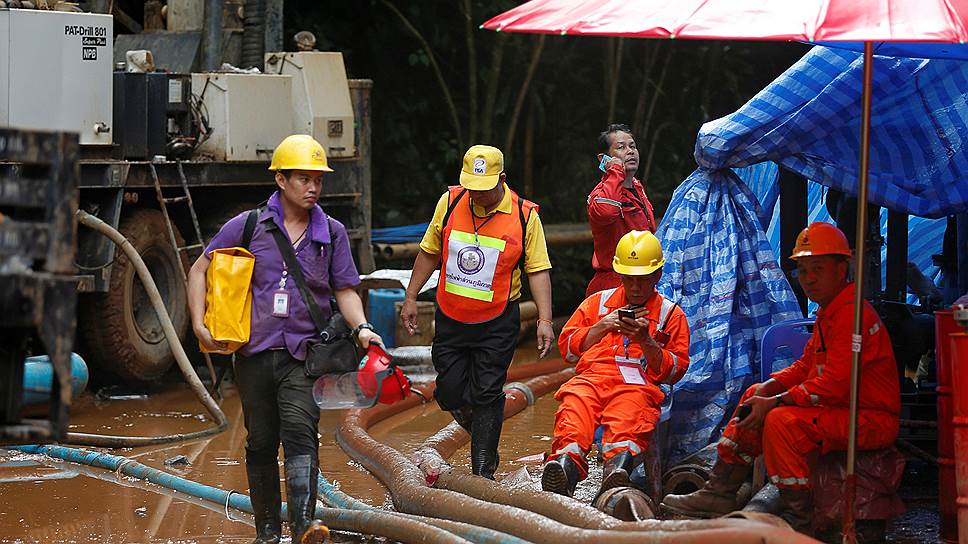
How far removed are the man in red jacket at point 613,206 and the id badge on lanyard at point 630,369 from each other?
3.26 feet

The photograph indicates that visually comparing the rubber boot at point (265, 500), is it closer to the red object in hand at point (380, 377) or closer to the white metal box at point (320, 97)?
the red object in hand at point (380, 377)

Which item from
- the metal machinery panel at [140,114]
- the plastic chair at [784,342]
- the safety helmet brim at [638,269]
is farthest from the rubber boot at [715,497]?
the metal machinery panel at [140,114]

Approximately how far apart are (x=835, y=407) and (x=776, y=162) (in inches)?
57.9

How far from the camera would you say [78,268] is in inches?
392

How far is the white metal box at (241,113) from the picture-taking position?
11.1m

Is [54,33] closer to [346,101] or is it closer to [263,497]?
[346,101]

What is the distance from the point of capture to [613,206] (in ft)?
25.7

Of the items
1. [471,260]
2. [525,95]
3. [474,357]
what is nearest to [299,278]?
[471,260]

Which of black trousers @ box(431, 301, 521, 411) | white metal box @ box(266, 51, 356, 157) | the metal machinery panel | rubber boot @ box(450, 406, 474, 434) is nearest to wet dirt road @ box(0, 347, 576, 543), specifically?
rubber boot @ box(450, 406, 474, 434)

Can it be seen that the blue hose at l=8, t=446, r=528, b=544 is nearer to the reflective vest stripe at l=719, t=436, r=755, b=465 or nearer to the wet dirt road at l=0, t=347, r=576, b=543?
the wet dirt road at l=0, t=347, r=576, b=543

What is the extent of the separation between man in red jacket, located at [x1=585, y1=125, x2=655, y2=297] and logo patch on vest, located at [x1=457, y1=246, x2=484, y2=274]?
0.79 metres

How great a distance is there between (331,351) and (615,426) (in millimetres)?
1266

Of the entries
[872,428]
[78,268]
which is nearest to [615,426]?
[872,428]

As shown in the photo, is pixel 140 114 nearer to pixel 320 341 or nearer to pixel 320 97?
pixel 320 97
